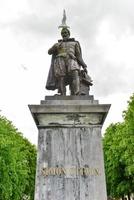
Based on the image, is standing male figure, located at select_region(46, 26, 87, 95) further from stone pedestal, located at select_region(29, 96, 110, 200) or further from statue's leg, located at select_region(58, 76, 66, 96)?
stone pedestal, located at select_region(29, 96, 110, 200)

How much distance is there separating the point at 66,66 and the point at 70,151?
247 cm

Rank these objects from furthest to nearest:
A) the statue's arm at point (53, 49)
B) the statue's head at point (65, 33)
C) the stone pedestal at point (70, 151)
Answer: the statue's head at point (65, 33) < the statue's arm at point (53, 49) < the stone pedestal at point (70, 151)

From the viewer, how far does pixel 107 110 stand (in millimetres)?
12250

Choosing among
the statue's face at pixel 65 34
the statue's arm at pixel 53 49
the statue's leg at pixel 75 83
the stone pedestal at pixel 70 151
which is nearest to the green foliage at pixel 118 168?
the statue's face at pixel 65 34

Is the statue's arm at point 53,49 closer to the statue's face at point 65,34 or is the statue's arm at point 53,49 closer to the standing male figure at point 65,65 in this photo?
the standing male figure at point 65,65

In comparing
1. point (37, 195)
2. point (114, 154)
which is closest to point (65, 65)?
point (37, 195)

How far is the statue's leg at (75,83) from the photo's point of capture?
42.7ft

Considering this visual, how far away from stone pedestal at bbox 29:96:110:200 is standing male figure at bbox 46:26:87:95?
774mm

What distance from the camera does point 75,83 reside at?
515 inches

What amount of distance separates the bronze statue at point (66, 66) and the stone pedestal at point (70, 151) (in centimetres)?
76

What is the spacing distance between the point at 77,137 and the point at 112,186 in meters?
35.7

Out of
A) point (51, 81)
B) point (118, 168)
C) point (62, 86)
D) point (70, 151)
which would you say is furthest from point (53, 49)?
point (118, 168)

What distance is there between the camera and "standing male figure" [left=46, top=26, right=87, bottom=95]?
13.2 m

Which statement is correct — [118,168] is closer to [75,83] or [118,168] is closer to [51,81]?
[51,81]
